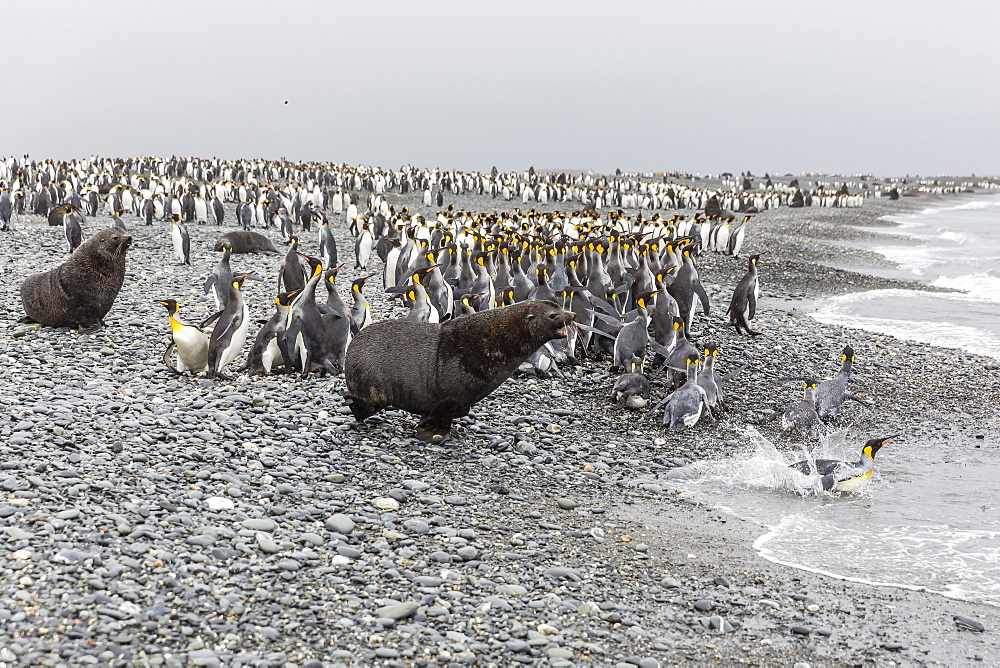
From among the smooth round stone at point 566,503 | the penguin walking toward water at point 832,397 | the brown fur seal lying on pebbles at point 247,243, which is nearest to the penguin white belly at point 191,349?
the smooth round stone at point 566,503

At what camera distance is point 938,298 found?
1780 centimetres

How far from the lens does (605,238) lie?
48.2ft

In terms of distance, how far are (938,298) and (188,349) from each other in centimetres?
1620

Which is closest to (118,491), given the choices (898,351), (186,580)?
(186,580)

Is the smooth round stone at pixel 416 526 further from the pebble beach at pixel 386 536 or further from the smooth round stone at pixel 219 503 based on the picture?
the smooth round stone at pixel 219 503

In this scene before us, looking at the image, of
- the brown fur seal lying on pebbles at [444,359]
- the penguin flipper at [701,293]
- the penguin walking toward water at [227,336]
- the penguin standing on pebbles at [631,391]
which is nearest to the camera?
the brown fur seal lying on pebbles at [444,359]

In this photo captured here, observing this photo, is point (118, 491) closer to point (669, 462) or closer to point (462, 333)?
point (462, 333)

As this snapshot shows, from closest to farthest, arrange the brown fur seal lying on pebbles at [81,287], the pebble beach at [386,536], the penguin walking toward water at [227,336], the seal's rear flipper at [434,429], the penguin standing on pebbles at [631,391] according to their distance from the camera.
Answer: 1. the pebble beach at [386,536]
2. the seal's rear flipper at [434,429]
3. the penguin walking toward water at [227,336]
4. the penguin standing on pebbles at [631,391]
5. the brown fur seal lying on pebbles at [81,287]

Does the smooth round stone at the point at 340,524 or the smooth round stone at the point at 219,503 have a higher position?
the smooth round stone at the point at 219,503

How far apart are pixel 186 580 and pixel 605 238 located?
11.6 metres

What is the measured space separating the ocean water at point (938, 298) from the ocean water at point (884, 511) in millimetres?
5832

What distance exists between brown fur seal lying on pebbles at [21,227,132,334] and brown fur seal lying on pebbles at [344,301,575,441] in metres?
4.32

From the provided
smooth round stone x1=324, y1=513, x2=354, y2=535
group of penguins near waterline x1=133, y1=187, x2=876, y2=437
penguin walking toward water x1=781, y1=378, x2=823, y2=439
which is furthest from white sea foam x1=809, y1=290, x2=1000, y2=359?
smooth round stone x1=324, y1=513, x2=354, y2=535

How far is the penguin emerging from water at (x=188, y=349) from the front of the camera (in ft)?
25.2
